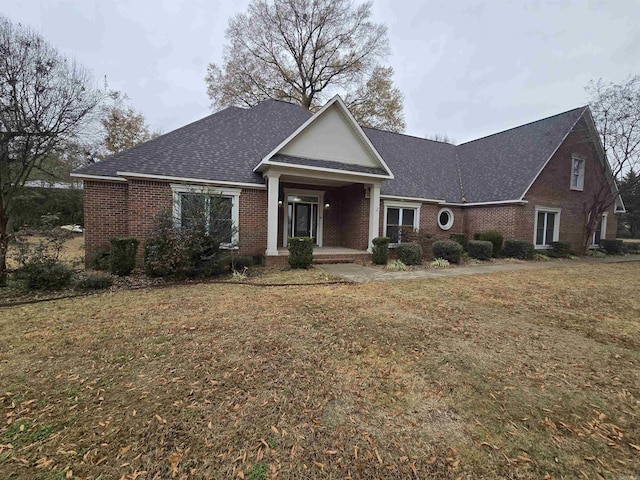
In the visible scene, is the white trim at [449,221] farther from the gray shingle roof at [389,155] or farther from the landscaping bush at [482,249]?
the landscaping bush at [482,249]

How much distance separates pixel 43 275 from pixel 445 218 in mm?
15897

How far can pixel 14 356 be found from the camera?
3.44 m

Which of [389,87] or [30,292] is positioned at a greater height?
[389,87]

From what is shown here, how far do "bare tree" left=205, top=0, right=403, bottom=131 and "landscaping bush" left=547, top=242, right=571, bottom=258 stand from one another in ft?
58.5

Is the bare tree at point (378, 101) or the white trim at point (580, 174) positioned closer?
the white trim at point (580, 174)

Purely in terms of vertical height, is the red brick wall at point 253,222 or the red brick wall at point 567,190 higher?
the red brick wall at point 567,190

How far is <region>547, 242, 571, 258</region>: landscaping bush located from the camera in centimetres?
1455

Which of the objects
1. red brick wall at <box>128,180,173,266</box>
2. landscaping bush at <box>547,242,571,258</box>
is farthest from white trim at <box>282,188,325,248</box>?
landscaping bush at <box>547,242,571,258</box>

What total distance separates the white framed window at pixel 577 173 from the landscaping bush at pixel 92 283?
21756 millimetres

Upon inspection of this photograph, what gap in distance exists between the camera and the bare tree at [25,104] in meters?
7.04

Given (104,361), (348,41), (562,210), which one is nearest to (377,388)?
(104,361)

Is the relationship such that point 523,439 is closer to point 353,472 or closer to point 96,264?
point 353,472

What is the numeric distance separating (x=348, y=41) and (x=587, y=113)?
1700 cm

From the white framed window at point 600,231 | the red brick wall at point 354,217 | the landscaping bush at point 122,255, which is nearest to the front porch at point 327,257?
the red brick wall at point 354,217
